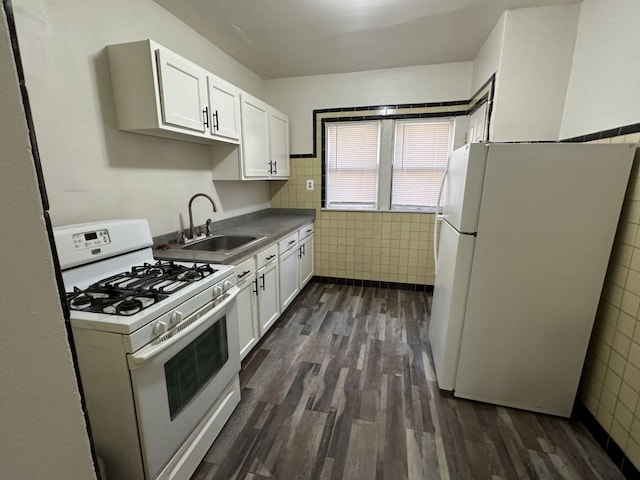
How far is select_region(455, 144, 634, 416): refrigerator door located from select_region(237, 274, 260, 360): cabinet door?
144cm

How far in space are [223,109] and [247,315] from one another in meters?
1.56

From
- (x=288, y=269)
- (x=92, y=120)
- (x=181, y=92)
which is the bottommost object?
(x=288, y=269)

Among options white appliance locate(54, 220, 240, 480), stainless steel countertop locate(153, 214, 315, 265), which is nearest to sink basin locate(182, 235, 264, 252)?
stainless steel countertop locate(153, 214, 315, 265)

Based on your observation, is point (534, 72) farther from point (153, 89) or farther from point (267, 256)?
point (153, 89)

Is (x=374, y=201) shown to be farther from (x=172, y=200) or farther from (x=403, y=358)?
(x=172, y=200)

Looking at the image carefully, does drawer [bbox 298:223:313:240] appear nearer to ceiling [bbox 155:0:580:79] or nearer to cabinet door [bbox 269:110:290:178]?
cabinet door [bbox 269:110:290:178]

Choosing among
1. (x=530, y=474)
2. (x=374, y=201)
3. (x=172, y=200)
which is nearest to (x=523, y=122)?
(x=374, y=201)

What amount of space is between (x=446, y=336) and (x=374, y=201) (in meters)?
2.08

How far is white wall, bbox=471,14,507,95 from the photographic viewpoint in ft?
7.31

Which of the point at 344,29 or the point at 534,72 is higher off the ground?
the point at 344,29

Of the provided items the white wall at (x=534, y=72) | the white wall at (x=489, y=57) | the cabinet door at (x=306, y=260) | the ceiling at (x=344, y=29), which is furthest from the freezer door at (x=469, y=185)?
the cabinet door at (x=306, y=260)

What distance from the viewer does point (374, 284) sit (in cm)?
376

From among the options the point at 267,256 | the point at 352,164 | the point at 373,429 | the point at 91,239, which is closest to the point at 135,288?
the point at 91,239

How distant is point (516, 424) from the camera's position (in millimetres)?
1694
